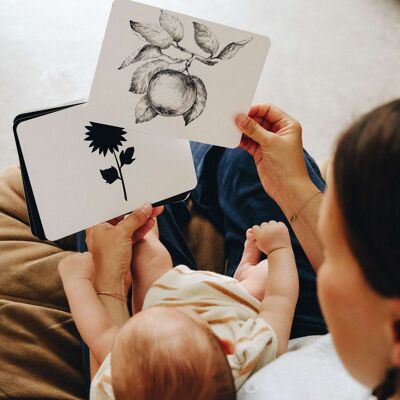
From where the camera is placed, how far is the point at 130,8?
0.85 metres

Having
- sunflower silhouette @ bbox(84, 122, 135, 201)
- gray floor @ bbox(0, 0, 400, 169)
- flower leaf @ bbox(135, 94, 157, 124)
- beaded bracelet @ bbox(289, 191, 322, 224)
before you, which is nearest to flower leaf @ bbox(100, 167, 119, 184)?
sunflower silhouette @ bbox(84, 122, 135, 201)

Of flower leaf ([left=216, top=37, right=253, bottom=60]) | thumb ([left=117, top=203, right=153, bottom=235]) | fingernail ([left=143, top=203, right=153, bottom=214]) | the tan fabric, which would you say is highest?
flower leaf ([left=216, top=37, right=253, bottom=60])

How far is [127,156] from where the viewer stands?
0.96 metres

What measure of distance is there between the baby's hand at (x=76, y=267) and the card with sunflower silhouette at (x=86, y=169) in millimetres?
59

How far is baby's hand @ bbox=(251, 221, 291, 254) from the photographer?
911 mm

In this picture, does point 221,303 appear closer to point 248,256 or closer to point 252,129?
point 248,256

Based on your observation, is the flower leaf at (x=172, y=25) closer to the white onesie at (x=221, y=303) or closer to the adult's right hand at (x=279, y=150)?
the adult's right hand at (x=279, y=150)

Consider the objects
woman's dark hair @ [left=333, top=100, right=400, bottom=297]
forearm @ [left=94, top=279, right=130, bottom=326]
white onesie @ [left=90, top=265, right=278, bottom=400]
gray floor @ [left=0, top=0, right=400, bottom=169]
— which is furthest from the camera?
gray floor @ [left=0, top=0, right=400, bottom=169]

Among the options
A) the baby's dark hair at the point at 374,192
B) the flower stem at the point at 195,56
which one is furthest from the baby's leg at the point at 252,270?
the baby's dark hair at the point at 374,192

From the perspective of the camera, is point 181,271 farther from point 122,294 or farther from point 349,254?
point 349,254

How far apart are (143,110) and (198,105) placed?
11 centimetres

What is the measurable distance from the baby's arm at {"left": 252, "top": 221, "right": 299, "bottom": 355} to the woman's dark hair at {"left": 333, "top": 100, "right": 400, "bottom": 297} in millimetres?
422

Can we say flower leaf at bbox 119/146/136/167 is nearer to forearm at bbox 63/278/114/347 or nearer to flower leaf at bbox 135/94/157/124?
flower leaf at bbox 135/94/157/124

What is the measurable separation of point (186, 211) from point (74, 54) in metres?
1.00
